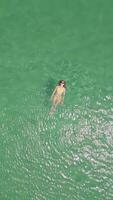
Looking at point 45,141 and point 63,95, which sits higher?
point 63,95

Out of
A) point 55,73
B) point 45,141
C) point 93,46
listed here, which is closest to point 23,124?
point 45,141

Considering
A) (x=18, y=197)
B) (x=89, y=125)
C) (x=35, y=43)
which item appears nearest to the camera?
(x=18, y=197)

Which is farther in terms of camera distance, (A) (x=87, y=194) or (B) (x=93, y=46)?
(B) (x=93, y=46)

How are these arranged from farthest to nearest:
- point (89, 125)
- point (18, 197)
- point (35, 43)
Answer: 1. point (35, 43)
2. point (89, 125)
3. point (18, 197)

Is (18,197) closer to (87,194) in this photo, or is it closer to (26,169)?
(26,169)

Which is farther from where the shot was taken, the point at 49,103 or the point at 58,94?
the point at 49,103
